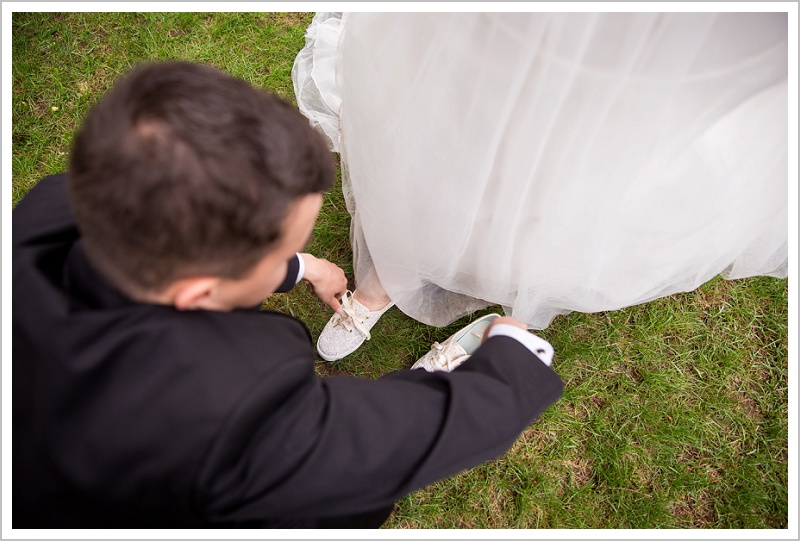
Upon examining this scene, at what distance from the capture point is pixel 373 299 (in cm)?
186

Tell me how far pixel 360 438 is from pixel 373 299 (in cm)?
79

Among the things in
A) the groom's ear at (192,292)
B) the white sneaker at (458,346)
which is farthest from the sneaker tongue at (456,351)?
the groom's ear at (192,292)

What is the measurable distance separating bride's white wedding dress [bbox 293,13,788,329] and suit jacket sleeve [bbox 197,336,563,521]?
331mm

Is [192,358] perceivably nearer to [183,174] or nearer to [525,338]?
[183,174]

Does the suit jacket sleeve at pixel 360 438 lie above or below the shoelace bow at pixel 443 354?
above

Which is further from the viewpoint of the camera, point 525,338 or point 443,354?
point 443,354

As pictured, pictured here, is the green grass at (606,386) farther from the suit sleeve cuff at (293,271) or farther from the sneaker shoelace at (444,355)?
the suit sleeve cuff at (293,271)

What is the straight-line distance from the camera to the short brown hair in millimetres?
846

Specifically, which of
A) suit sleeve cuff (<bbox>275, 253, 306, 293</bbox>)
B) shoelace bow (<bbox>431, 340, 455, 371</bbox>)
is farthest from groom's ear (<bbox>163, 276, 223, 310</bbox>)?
shoelace bow (<bbox>431, 340, 455, 371</bbox>)

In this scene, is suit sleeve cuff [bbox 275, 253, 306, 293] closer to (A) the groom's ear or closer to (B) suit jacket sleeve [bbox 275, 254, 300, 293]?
(B) suit jacket sleeve [bbox 275, 254, 300, 293]

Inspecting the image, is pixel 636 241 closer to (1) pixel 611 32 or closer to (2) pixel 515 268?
(2) pixel 515 268

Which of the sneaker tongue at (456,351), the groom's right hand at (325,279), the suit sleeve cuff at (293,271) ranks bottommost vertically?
the sneaker tongue at (456,351)

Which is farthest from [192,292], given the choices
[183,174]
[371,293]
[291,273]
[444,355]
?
[444,355]

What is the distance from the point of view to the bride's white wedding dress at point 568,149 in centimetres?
99
